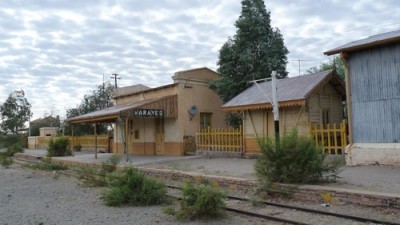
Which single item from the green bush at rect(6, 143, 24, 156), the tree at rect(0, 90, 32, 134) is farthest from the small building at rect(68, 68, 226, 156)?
the tree at rect(0, 90, 32, 134)

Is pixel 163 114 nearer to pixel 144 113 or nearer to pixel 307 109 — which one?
pixel 144 113

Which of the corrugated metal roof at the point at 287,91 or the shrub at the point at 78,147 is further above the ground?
the corrugated metal roof at the point at 287,91

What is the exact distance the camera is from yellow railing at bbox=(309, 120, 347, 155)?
1562 centimetres

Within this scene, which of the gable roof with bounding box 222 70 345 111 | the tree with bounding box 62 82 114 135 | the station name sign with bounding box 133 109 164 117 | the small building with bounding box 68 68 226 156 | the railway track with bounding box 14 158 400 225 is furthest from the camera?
the tree with bounding box 62 82 114 135

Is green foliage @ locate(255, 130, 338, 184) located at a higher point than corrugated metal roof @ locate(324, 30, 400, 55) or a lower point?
lower

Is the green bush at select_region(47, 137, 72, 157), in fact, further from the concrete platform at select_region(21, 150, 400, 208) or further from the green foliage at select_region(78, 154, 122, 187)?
the concrete platform at select_region(21, 150, 400, 208)

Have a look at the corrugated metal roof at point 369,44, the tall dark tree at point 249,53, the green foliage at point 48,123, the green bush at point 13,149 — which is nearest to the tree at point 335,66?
the tall dark tree at point 249,53

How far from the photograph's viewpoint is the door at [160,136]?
23.8 m

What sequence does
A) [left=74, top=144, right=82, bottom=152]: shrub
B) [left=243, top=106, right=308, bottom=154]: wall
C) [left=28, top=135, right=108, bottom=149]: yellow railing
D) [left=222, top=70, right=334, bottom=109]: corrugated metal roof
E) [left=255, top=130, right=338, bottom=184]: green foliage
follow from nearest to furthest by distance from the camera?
[left=255, top=130, right=338, bottom=184]: green foliage → [left=222, top=70, right=334, bottom=109]: corrugated metal roof → [left=243, top=106, right=308, bottom=154]: wall → [left=28, top=135, right=108, bottom=149]: yellow railing → [left=74, top=144, right=82, bottom=152]: shrub

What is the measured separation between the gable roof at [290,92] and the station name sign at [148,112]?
12.8ft

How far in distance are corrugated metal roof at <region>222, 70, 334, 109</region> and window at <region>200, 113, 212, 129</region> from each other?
4371 mm

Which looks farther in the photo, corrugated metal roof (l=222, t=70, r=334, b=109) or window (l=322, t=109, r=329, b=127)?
window (l=322, t=109, r=329, b=127)

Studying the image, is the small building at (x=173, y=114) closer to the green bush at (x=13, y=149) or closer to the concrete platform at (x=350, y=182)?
the concrete platform at (x=350, y=182)

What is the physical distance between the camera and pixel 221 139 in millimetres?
20906
